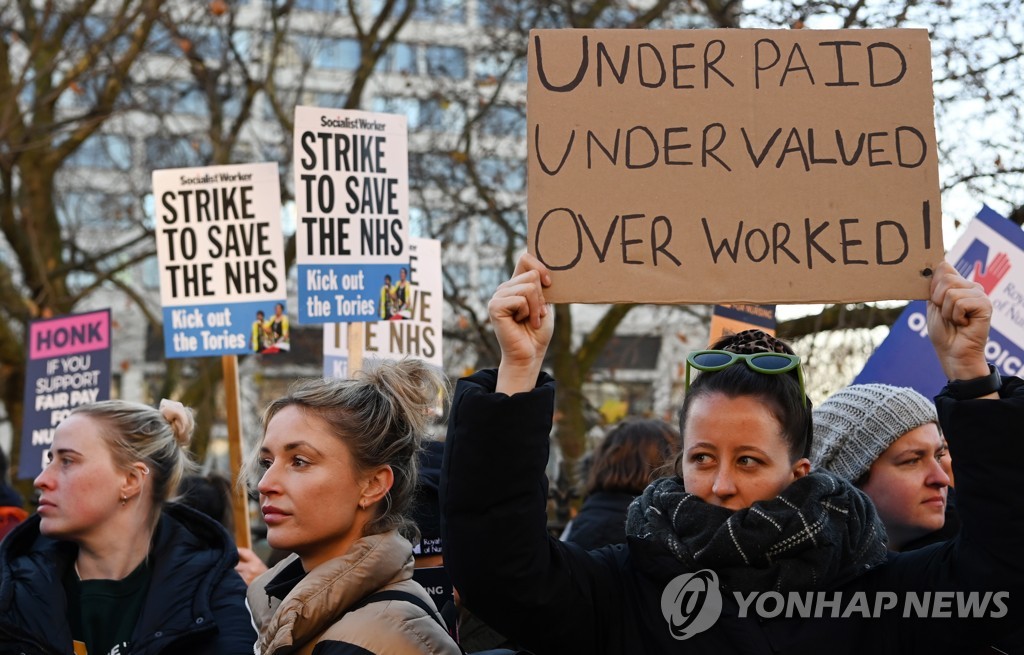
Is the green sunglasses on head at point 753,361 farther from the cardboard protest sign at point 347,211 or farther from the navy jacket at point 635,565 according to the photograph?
the cardboard protest sign at point 347,211

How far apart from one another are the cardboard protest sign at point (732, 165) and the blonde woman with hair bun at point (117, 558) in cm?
164

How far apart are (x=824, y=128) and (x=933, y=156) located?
0.79ft

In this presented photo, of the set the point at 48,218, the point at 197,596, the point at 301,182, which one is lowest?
the point at 197,596

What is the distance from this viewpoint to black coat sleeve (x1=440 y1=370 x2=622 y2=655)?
7.74 feet

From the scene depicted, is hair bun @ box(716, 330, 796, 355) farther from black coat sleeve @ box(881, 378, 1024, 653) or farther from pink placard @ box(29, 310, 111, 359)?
pink placard @ box(29, 310, 111, 359)

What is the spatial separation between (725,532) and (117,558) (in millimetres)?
2072

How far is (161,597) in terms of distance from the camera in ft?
11.7

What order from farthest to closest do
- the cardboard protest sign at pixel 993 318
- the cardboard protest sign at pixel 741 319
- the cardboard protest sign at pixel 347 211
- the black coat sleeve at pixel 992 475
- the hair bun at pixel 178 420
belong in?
the cardboard protest sign at pixel 741 319 < the cardboard protest sign at pixel 347 211 < the cardboard protest sign at pixel 993 318 < the hair bun at pixel 178 420 < the black coat sleeve at pixel 992 475

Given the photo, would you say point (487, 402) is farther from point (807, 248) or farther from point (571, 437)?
point (571, 437)

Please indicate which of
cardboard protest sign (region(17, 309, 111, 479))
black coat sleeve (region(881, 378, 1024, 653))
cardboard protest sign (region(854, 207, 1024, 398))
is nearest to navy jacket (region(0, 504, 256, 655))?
black coat sleeve (region(881, 378, 1024, 653))

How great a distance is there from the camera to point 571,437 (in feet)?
38.3

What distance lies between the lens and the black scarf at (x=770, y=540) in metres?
2.47

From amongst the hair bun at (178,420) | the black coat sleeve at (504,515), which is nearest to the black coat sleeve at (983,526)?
the black coat sleeve at (504,515)

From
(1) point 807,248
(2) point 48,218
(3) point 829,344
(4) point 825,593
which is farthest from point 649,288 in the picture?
(2) point 48,218
